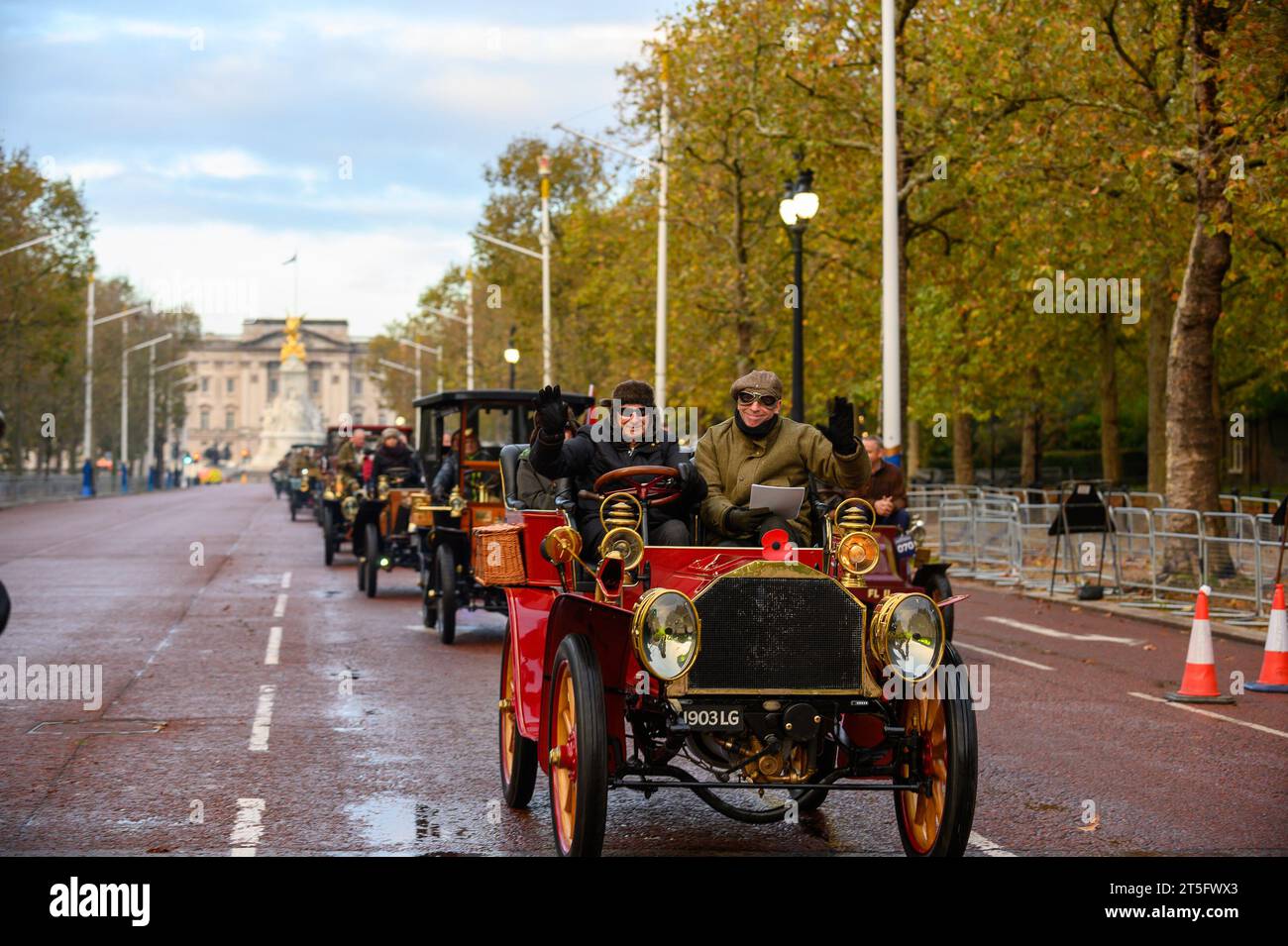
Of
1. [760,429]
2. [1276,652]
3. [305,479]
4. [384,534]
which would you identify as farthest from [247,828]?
[305,479]

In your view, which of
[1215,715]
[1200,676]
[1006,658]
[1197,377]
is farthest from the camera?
[1197,377]

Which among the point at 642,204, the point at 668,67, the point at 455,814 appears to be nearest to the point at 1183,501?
the point at 455,814

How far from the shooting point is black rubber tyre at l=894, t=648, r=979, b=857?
6449mm

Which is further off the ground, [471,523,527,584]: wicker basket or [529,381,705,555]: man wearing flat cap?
[529,381,705,555]: man wearing flat cap

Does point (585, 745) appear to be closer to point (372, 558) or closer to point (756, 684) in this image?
point (756, 684)

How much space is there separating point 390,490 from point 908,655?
50.6 feet

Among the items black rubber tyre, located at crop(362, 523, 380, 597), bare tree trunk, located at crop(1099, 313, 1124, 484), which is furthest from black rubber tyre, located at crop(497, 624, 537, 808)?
bare tree trunk, located at crop(1099, 313, 1124, 484)

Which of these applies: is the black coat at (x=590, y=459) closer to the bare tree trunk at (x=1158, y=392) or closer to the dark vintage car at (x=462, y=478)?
the dark vintage car at (x=462, y=478)

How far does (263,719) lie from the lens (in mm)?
11312

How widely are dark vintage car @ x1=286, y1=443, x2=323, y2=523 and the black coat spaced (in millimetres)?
29312

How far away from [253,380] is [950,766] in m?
186

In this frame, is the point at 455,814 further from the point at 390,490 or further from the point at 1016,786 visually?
the point at 390,490

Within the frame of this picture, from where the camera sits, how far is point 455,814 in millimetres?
8281

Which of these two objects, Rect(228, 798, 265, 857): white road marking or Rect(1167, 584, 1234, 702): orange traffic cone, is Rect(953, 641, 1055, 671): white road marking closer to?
Rect(1167, 584, 1234, 702): orange traffic cone
